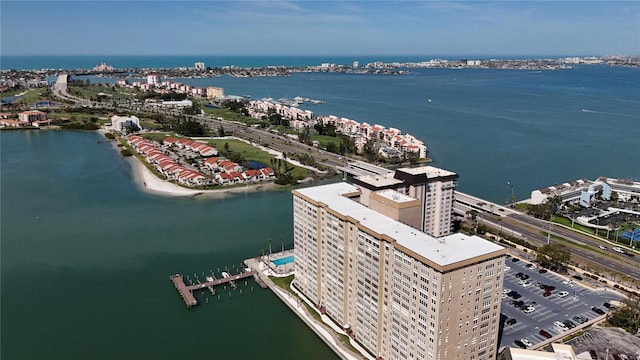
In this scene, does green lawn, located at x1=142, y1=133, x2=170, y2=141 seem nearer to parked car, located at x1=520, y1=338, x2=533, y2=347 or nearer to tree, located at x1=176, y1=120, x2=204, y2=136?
tree, located at x1=176, y1=120, x2=204, y2=136

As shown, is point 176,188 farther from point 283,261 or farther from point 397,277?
point 397,277

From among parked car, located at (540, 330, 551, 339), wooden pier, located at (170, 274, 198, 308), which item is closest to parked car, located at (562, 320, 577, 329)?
parked car, located at (540, 330, 551, 339)

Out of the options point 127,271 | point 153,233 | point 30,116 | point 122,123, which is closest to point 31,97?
point 30,116

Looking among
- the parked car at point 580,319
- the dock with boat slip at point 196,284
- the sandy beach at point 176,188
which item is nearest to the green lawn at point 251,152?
the sandy beach at point 176,188

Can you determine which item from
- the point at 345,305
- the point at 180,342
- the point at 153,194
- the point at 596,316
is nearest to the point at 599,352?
the point at 596,316

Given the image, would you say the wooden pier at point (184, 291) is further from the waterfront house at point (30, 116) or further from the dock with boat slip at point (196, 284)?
the waterfront house at point (30, 116)

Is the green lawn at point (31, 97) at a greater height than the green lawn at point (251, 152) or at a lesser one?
greater
